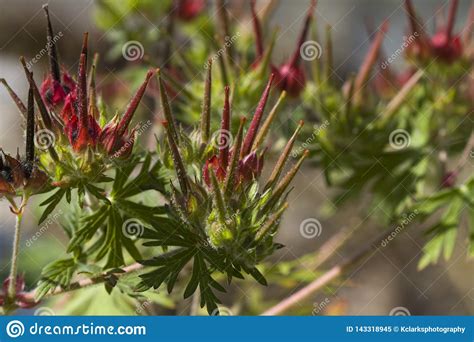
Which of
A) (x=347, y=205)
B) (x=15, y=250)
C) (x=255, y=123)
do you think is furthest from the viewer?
(x=347, y=205)

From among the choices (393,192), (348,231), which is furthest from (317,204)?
(393,192)

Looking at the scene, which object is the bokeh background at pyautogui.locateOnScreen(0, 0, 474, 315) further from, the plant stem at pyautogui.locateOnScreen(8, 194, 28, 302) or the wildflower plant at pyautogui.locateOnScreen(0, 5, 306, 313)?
the wildflower plant at pyautogui.locateOnScreen(0, 5, 306, 313)

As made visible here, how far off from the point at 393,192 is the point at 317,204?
2142mm

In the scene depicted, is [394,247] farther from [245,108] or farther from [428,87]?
[245,108]

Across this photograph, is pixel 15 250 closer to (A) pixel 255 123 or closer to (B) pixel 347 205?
(A) pixel 255 123

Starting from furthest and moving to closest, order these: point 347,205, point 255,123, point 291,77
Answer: point 347,205 → point 291,77 → point 255,123

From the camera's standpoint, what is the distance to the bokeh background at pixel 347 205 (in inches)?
145

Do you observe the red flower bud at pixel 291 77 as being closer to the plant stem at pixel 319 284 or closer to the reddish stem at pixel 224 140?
the plant stem at pixel 319 284

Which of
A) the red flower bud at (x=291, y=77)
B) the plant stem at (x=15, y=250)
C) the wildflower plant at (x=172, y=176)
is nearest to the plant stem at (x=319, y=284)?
the red flower bud at (x=291, y=77)

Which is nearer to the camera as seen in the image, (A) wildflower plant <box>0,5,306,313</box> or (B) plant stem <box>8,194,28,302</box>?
(A) wildflower plant <box>0,5,306,313</box>

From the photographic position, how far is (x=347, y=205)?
11.7 ft

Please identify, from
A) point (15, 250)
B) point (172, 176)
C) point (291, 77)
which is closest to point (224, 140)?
point (172, 176)

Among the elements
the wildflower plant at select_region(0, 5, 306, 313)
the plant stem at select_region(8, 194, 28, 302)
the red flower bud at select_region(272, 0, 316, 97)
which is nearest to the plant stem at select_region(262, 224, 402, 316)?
the red flower bud at select_region(272, 0, 316, 97)

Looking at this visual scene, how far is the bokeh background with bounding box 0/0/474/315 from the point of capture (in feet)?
12.1
